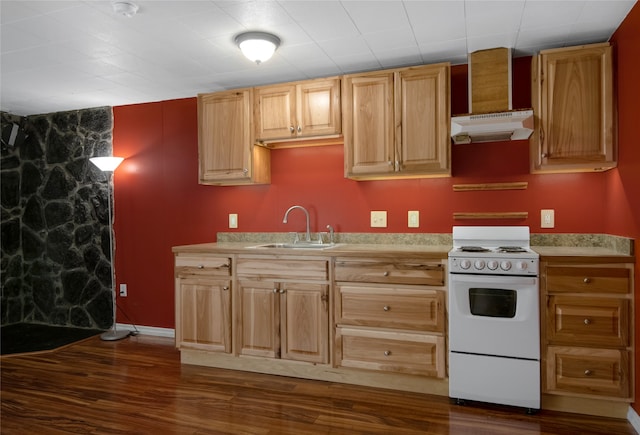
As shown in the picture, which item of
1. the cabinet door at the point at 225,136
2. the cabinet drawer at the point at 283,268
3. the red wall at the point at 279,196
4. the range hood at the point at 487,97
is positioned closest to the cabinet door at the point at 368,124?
the red wall at the point at 279,196

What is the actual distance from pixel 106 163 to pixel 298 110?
201cm

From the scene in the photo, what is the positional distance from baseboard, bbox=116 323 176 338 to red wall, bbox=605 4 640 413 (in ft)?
12.1

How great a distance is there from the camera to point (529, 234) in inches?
120

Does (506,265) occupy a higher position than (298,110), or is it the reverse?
(298,110)

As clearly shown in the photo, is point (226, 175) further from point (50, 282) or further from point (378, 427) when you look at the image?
point (50, 282)

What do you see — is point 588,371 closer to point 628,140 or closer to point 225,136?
point 628,140

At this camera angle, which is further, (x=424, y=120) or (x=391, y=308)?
(x=424, y=120)

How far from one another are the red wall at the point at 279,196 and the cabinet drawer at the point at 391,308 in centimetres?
73

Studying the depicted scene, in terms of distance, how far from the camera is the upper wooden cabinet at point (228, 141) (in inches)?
138

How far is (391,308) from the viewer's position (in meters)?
2.81

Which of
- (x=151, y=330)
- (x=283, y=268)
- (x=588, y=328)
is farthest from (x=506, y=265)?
(x=151, y=330)

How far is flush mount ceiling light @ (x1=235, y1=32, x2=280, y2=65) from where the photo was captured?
263 cm

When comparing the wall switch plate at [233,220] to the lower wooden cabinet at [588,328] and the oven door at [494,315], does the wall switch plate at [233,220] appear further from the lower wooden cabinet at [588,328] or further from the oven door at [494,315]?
the lower wooden cabinet at [588,328]

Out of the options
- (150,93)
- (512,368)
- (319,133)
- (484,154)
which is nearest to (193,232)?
(150,93)
